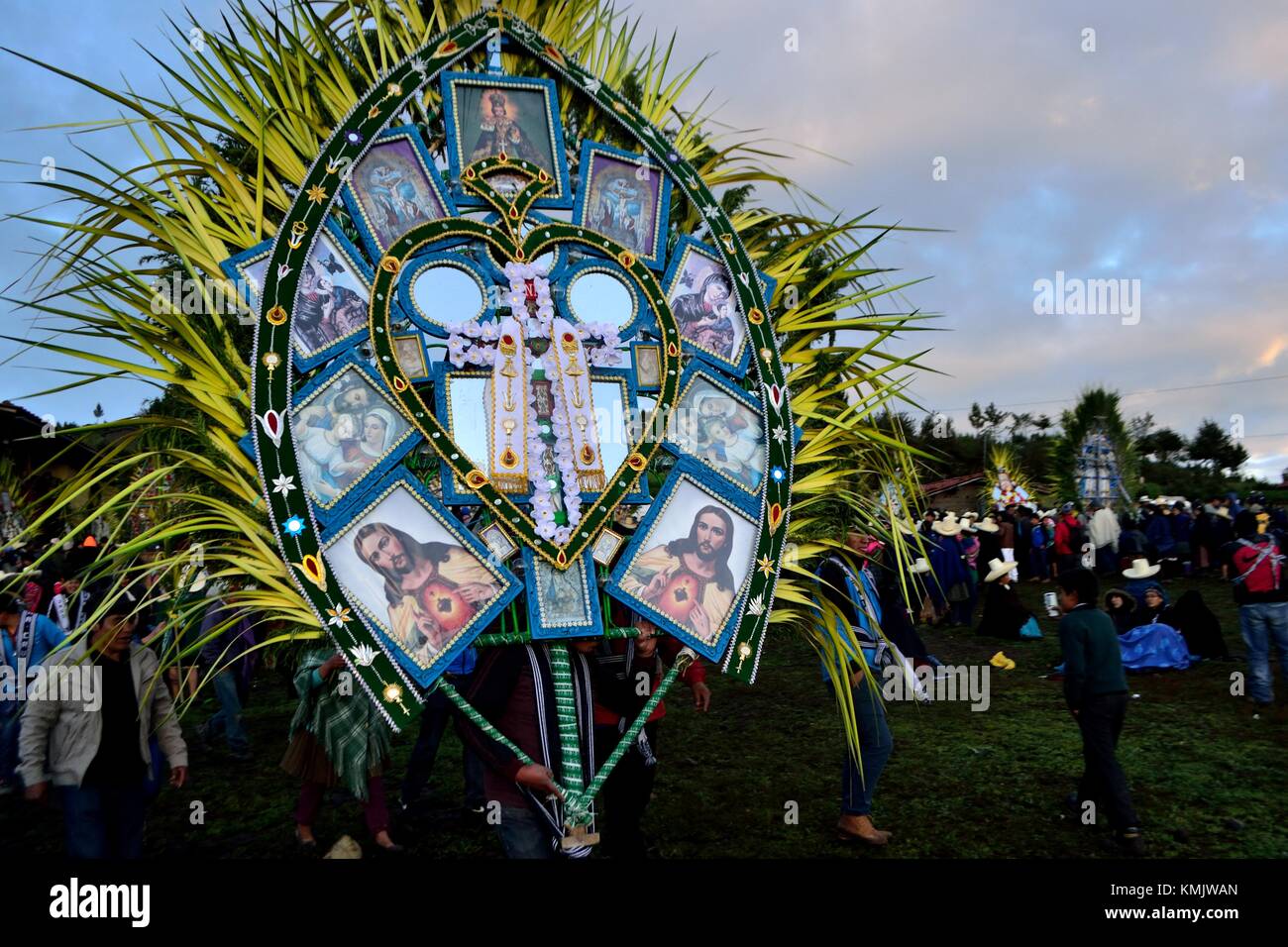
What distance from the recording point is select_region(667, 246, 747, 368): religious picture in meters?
4.19

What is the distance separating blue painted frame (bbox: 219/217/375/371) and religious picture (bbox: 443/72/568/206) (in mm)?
601

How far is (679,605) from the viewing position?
12.6 ft

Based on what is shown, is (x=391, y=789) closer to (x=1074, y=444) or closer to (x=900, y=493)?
(x=900, y=493)

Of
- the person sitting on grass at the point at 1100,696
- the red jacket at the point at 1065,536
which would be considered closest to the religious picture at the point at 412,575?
the person sitting on grass at the point at 1100,696

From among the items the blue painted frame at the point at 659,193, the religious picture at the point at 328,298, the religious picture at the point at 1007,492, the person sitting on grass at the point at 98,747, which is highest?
the blue painted frame at the point at 659,193

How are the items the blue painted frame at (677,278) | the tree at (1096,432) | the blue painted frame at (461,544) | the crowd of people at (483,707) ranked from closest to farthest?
the blue painted frame at (461,544), the crowd of people at (483,707), the blue painted frame at (677,278), the tree at (1096,432)

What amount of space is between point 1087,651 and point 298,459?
4866mm

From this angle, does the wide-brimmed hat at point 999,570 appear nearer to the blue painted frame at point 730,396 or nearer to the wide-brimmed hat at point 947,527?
the wide-brimmed hat at point 947,527

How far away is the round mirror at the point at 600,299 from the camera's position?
395cm

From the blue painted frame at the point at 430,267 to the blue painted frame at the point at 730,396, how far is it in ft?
3.04

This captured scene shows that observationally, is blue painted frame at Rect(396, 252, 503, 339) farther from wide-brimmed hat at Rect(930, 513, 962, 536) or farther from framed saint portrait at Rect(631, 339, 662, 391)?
wide-brimmed hat at Rect(930, 513, 962, 536)

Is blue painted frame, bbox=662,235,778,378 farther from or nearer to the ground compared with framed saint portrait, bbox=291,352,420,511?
farther from the ground

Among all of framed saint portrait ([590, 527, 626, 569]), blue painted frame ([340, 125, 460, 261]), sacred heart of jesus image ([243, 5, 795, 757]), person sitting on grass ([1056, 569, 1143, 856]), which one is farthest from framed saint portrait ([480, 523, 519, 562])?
person sitting on grass ([1056, 569, 1143, 856])
